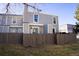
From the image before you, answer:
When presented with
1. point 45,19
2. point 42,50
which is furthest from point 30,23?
point 42,50

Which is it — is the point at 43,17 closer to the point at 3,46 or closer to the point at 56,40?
the point at 56,40

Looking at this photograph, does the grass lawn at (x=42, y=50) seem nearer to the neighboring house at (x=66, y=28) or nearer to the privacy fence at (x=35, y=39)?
the privacy fence at (x=35, y=39)

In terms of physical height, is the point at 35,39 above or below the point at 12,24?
below

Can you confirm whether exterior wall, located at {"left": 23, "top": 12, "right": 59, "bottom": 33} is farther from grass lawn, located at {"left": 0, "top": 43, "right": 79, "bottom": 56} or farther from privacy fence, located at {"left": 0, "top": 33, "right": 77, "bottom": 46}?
grass lawn, located at {"left": 0, "top": 43, "right": 79, "bottom": 56}

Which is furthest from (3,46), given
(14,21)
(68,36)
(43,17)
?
(68,36)

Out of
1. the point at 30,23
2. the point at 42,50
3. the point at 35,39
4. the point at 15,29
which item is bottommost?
the point at 42,50

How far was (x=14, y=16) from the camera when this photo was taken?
350 centimetres

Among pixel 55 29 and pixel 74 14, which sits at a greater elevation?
pixel 74 14

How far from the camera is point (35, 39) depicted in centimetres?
353

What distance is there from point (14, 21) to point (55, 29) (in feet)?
2.43

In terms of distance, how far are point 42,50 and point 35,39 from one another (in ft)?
0.77

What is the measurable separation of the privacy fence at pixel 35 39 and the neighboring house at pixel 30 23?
8 cm

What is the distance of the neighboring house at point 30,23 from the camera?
11.3 ft

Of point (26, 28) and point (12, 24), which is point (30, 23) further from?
point (12, 24)
